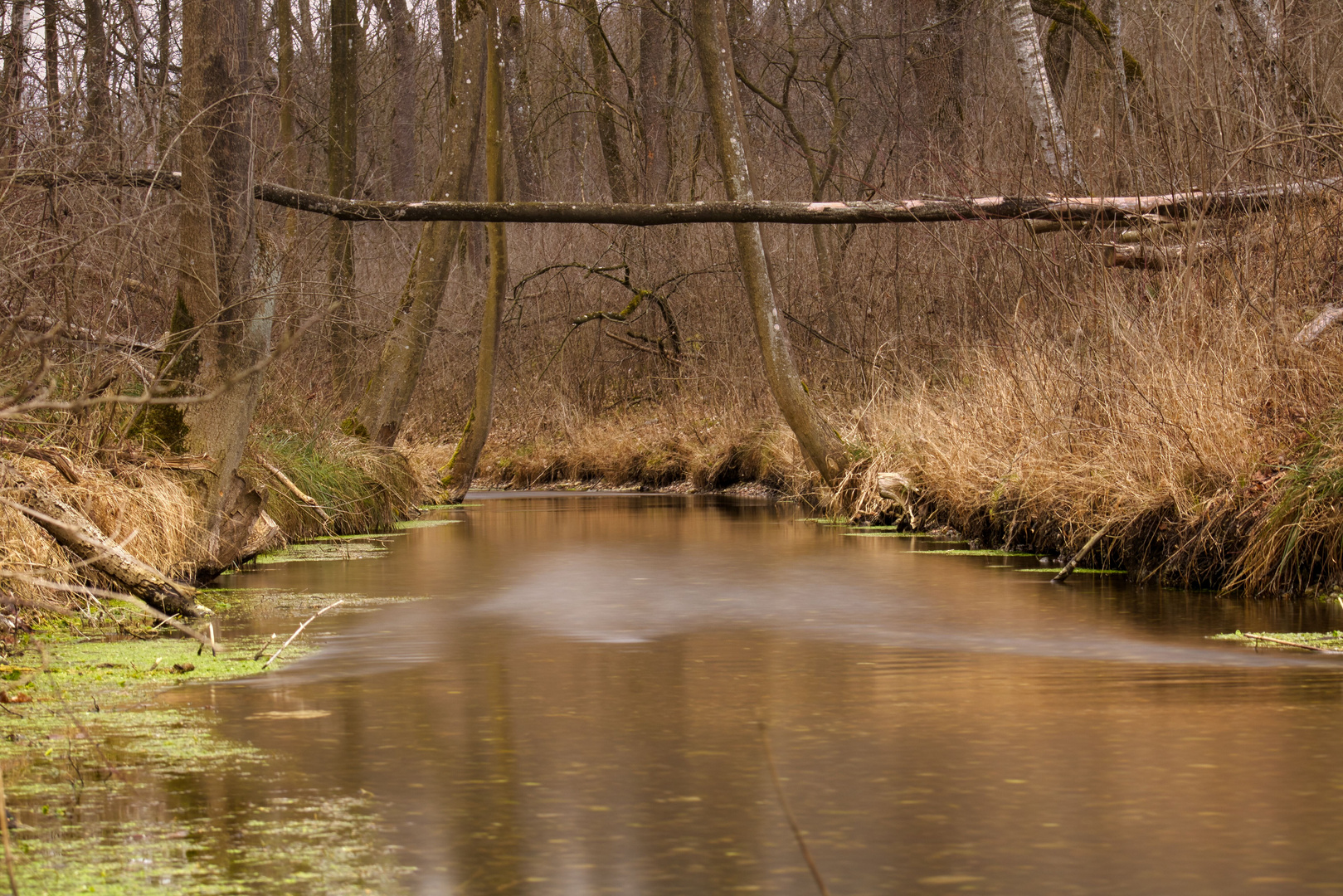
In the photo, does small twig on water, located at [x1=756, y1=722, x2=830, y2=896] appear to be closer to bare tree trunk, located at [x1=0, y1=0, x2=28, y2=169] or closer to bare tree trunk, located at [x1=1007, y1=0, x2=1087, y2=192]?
bare tree trunk, located at [x1=0, y1=0, x2=28, y2=169]

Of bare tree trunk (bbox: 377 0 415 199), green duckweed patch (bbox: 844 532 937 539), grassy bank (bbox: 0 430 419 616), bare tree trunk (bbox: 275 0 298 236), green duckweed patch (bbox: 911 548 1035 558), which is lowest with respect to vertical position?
green duckweed patch (bbox: 911 548 1035 558)

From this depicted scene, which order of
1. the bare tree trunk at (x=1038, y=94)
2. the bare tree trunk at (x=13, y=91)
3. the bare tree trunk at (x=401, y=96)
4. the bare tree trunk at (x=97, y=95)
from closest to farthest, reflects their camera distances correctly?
the bare tree trunk at (x=13, y=91) < the bare tree trunk at (x=97, y=95) < the bare tree trunk at (x=1038, y=94) < the bare tree trunk at (x=401, y=96)

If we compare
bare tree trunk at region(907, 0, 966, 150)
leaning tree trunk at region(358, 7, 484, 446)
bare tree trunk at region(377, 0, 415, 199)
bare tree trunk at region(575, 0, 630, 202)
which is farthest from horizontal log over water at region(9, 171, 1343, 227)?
bare tree trunk at region(575, 0, 630, 202)

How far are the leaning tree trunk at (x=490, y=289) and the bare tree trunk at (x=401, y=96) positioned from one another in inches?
185

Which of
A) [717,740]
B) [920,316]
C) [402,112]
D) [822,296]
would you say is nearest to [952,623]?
[717,740]

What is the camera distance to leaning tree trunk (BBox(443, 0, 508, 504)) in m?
16.5

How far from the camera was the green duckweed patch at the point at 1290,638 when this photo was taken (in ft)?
20.1

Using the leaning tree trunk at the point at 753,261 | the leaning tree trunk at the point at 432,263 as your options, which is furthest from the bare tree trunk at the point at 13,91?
the leaning tree trunk at the point at 753,261

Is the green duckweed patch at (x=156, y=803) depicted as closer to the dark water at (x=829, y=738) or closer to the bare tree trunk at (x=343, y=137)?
the dark water at (x=829, y=738)

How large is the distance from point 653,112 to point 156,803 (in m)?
21.3

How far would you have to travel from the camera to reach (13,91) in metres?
8.05

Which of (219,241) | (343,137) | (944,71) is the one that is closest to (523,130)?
(944,71)

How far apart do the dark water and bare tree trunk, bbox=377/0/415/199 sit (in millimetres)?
15584

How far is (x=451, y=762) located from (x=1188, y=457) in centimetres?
516
